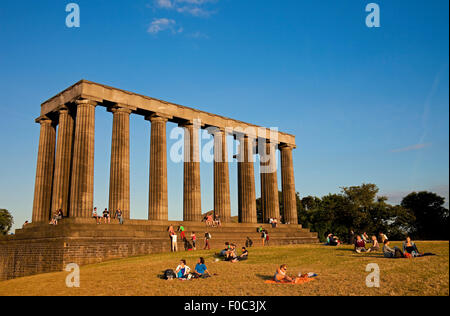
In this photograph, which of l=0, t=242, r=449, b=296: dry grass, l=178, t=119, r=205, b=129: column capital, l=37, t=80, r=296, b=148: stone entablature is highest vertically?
l=37, t=80, r=296, b=148: stone entablature

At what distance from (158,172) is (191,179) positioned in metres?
4.97

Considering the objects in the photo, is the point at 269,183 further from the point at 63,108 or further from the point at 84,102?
the point at 63,108

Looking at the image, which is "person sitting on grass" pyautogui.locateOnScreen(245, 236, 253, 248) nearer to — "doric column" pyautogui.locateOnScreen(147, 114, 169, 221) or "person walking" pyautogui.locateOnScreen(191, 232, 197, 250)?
"person walking" pyautogui.locateOnScreen(191, 232, 197, 250)

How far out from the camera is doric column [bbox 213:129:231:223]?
55.5 meters

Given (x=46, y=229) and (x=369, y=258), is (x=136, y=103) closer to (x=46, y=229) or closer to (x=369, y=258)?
(x=46, y=229)

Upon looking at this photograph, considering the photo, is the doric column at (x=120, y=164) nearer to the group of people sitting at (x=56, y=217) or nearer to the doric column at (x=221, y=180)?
the group of people sitting at (x=56, y=217)

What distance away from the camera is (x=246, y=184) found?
59500 mm

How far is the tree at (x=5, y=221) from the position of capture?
9997cm

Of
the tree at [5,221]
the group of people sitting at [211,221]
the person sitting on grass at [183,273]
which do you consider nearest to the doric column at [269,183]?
the group of people sitting at [211,221]

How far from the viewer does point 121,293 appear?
733 inches

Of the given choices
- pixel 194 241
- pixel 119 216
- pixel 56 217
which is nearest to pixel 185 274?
pixel 194 241

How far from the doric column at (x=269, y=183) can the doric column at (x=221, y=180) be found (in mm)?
10033

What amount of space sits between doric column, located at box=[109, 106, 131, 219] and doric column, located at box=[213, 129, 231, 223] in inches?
555

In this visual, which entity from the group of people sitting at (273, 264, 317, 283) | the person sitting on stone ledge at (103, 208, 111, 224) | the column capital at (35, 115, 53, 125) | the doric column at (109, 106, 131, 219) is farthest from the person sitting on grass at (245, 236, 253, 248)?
the column capital at (35, 115, 53, 125)
